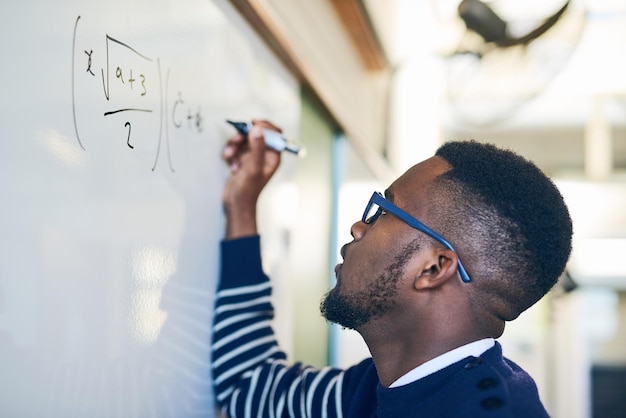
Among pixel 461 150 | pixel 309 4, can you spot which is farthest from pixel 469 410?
pixel 309 4

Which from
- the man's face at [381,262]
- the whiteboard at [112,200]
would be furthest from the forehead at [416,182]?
the whiteboard at [112,200]

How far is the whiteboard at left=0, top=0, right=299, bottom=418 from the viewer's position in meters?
0.69

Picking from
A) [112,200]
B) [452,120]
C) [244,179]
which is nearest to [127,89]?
[112,200]

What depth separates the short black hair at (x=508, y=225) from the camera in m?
1.00

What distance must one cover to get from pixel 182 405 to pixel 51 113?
0.52 metres

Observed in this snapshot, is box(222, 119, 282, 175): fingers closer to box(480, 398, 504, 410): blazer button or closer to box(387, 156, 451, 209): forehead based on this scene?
box(387, 156, 451, 209): forehead

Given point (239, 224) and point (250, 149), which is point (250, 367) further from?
point (250, 149)

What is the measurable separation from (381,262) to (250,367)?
321 millimetres

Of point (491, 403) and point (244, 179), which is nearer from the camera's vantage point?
point (491, 403)

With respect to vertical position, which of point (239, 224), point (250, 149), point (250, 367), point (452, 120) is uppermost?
point (452, 120)

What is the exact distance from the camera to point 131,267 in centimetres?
91

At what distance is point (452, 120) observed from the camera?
4.11m

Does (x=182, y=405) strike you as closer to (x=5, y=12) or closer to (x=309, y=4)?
(x=5, y=12)

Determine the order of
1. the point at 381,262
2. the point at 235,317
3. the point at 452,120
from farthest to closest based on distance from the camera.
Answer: the point at 452,120 → the point at 235,317 → the point at 381,262
